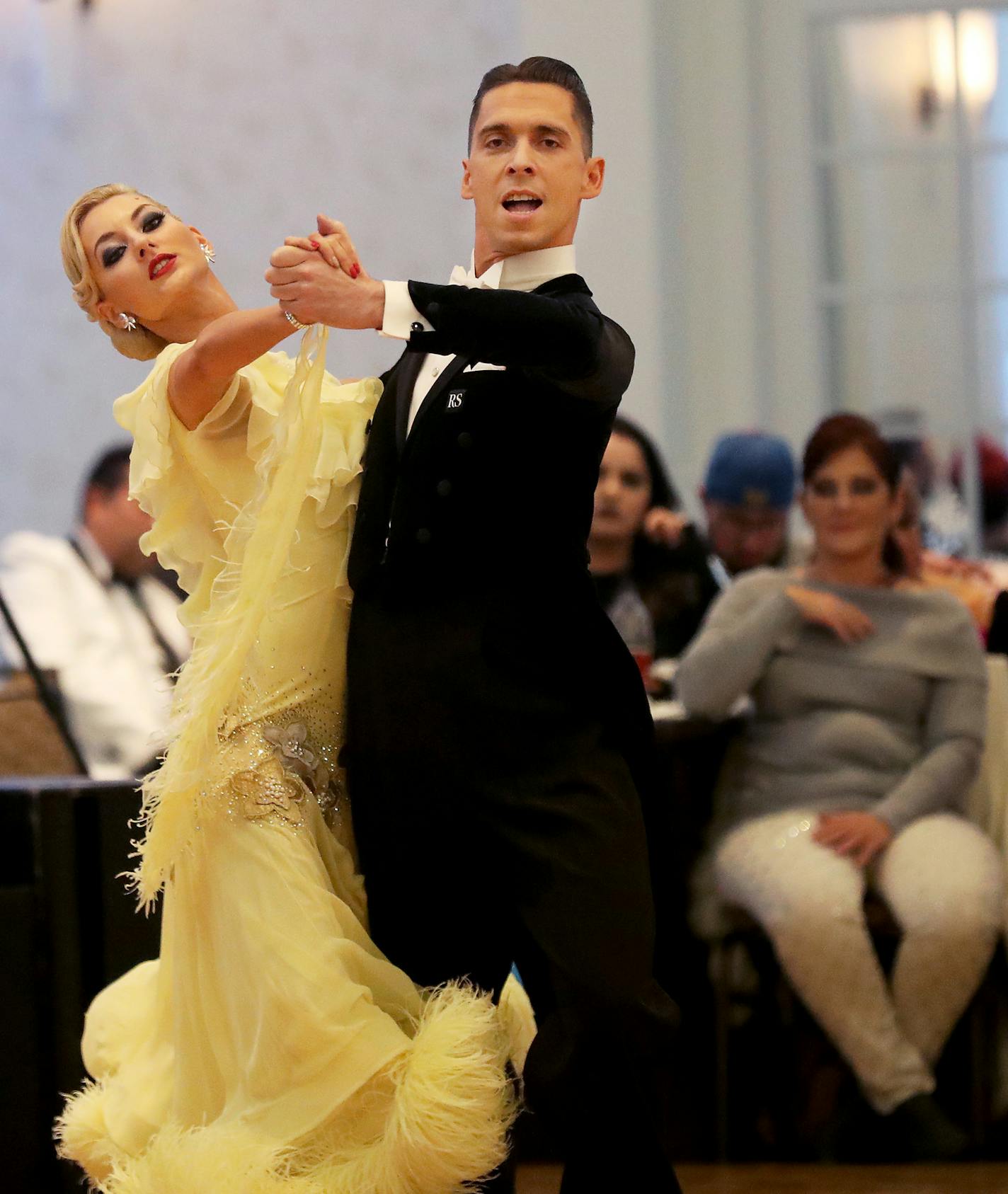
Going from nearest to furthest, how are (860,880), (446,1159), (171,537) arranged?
(446,1159), (171,537), (860,880)

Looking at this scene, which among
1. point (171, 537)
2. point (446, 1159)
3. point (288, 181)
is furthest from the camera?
point (288, 181)

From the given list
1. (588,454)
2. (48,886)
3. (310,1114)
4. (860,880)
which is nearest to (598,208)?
(860,880)

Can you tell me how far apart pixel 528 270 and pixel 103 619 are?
2813 mm

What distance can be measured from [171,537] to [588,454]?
1.85 ft

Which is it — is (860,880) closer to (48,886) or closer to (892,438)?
(48,886)

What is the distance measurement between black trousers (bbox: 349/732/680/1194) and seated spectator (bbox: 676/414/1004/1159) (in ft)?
4.41

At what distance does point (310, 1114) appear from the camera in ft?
6.96

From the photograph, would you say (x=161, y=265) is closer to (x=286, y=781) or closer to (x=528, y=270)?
(x=528, y=270)

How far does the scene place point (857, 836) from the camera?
3543 millimetres

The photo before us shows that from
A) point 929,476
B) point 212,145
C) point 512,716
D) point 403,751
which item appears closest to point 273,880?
point 403,751

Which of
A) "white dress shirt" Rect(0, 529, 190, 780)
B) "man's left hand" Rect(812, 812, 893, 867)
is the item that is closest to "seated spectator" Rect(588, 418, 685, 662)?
"man's left hand" Rect(812, 812, 893, 867)

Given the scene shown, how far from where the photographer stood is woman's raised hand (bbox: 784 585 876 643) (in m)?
3.67

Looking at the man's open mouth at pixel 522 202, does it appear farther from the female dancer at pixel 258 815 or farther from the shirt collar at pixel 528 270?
the female dancer at pixel 258 815

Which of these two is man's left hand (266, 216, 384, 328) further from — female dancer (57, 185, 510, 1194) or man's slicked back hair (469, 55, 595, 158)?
man's slicked back hair (469, 55, 595, 158)
